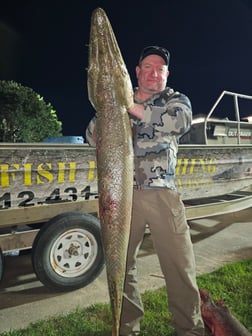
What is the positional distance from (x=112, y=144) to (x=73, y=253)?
2686 mm

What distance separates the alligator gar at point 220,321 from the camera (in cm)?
275

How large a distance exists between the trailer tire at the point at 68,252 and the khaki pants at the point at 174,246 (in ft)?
5.36

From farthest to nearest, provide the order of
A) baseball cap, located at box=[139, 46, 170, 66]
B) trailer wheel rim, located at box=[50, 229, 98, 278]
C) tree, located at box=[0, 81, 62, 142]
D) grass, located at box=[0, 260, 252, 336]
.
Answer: tree, located at box=[0, 81, 62, 142], trailer wheel rim, located at box=[50, 229, 98, 278], grass, located at box=[0, 260, 252, 336], baseball cap, located at box=[139, 46, 170, 66]

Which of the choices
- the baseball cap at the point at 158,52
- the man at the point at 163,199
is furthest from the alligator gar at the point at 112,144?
the baseball cap at the point at 158,52

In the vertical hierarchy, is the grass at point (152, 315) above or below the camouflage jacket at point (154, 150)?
below

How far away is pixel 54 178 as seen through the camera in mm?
4023

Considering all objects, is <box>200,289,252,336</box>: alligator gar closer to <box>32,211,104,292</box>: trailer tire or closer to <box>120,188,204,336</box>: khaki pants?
<box>120,188,204,336</box>: khaki pants

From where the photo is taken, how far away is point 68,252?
4.07m

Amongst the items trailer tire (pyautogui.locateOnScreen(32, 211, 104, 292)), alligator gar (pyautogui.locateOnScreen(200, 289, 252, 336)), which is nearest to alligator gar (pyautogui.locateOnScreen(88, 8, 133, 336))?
alligator gar (pyautogui.locateOnScreen(200, 289, 252, 336))

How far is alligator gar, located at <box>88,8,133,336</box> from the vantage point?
165cm

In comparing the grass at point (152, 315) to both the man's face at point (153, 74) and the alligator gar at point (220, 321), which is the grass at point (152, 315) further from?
the man's face at point (153, 74)

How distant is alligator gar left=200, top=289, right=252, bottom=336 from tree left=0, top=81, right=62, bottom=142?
17.9 metres

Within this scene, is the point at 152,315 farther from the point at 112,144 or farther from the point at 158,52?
the point at 158,52

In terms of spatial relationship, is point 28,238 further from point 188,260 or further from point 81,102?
point 81,102
